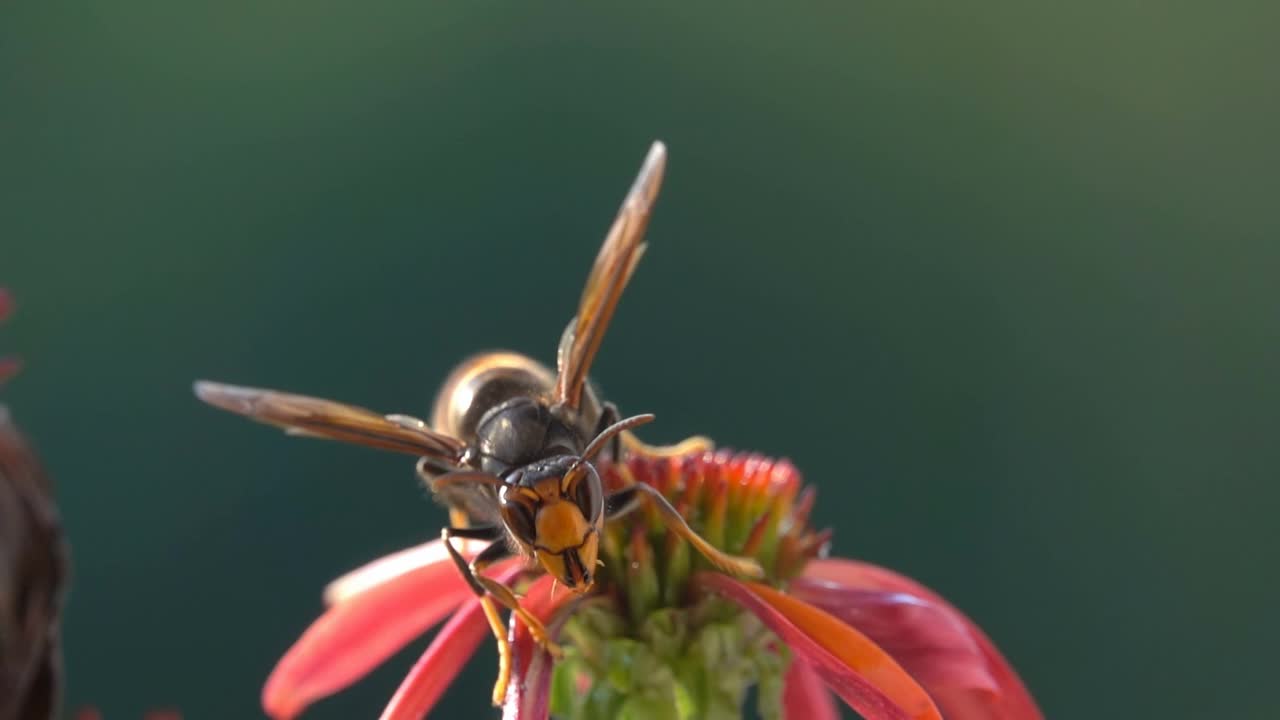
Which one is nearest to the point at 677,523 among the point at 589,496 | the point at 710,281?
the point at 589,496

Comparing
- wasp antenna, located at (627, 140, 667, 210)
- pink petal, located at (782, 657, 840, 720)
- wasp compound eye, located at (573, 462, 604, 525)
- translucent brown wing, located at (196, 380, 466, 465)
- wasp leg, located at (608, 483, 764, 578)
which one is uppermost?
wasp antenna, located at (627, 140, 667, 210)

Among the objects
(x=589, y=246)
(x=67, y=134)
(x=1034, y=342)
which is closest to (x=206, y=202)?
(x=67, y=134)

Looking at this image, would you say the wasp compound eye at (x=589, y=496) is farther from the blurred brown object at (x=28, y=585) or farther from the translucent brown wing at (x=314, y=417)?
the blurred brown object at (x=28, y=585)

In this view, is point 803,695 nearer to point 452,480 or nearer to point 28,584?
point 452,480

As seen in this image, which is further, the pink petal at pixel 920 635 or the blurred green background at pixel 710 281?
the blurred green background at pixel 710 281

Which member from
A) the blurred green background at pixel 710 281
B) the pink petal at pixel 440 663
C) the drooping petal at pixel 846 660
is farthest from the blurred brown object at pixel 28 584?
the blurred green background at pixel 710 281

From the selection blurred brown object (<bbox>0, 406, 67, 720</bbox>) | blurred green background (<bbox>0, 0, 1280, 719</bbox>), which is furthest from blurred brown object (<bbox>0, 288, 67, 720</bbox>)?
blurred green background (<bbox>0, 0, 1280, 719</bbox>)

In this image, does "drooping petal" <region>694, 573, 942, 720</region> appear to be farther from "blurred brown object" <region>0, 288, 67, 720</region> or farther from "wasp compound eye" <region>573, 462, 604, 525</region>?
"blurred brown object" <region>0, 288, 67, 720</region>

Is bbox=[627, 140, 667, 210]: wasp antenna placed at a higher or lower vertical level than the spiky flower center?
higher

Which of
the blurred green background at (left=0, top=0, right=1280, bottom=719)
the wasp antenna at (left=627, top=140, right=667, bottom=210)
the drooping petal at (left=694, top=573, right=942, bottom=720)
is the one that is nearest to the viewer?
the drooping petal at (left=694, top=573, right=942, bottom=720)
